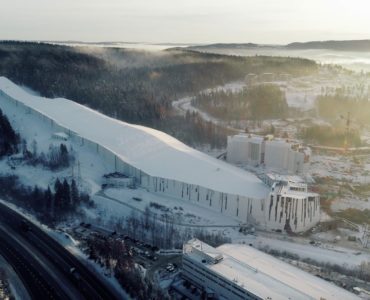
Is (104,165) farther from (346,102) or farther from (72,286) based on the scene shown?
(346,102)

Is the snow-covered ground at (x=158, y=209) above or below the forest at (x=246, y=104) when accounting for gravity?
below

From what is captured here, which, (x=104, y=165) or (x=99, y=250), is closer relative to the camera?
(x=99, y=250)

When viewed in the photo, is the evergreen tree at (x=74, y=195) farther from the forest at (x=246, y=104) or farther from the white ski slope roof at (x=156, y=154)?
the forest at (x=246, y=104)

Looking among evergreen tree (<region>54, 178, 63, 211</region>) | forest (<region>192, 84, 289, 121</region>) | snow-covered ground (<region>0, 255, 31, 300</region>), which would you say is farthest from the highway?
forest (<region>192, 84, 289, 121</region>)

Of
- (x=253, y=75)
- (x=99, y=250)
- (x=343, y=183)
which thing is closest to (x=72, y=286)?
(x=99, y=250)

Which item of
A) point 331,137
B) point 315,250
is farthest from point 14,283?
point 331,137

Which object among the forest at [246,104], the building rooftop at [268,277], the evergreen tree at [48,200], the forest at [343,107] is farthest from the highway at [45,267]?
the forest at [343,107]

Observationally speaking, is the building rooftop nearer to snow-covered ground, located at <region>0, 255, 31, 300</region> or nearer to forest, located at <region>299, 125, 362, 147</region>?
snow-covered ground, located at <region>0, 255, 31, 300</region>
